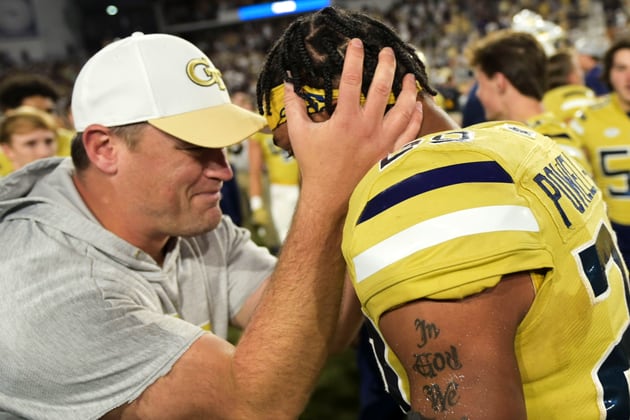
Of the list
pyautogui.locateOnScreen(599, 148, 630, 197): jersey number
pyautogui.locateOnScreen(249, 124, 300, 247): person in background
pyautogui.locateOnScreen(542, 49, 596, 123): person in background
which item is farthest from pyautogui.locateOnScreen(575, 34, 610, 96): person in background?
pyautogui.locateOnScreen(249, 124, 300, 247): person in background

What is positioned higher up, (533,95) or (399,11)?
(533,95)

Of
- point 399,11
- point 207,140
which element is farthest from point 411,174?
point 399,11

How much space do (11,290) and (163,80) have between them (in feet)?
2.07

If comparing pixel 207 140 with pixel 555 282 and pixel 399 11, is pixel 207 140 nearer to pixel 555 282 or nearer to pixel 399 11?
pixel 555 282

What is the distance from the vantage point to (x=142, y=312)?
1.40m

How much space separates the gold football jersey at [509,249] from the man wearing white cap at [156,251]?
246 mm

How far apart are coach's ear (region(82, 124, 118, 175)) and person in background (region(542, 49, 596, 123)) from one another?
3.18m

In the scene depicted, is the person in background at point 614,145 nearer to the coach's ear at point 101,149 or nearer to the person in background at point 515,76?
the person in background at point 515,76

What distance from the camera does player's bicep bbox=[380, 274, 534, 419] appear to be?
0.85m

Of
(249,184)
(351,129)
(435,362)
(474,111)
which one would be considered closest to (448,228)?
(435,362)

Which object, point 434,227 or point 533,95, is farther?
point 533,95

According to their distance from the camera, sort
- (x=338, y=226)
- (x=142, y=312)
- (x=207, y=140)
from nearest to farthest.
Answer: (x=338, y=226) < (x=142, y=312) < (x=207, y=140)

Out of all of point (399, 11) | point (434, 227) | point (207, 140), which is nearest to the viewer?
point (434, 227)

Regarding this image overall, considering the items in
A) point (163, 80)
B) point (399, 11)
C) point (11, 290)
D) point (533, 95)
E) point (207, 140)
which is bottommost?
point (399, 11)
